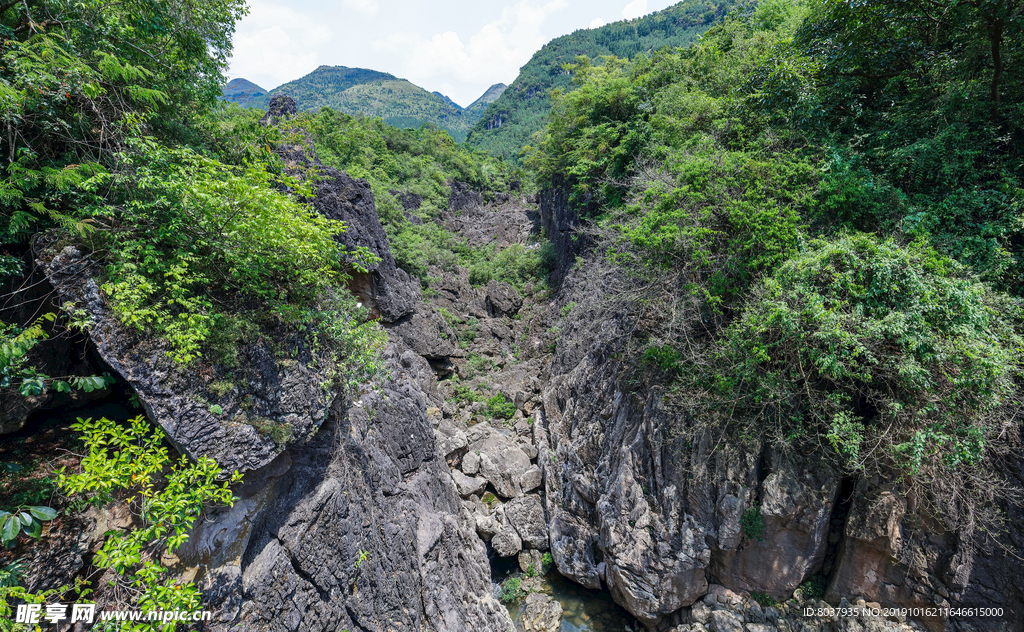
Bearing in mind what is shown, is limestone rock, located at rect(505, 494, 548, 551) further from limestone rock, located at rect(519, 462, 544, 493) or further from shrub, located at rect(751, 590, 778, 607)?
shrub, located at rect(751, 590, 778, 607)

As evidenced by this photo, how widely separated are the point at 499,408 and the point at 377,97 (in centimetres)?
10402

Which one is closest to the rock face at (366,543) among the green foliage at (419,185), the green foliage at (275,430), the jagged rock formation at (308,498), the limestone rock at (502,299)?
the jagged rock formation at (308,498)

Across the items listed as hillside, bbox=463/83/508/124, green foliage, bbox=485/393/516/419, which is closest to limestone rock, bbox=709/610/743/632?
green foliage, bbox=485/393/516/419

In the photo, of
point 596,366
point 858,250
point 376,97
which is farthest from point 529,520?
point 376,97

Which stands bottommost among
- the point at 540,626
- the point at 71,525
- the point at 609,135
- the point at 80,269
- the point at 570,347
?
the point at 540,626

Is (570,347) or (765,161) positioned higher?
(765,161)

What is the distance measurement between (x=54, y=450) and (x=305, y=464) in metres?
2.83

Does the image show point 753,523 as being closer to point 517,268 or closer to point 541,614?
point 541,614

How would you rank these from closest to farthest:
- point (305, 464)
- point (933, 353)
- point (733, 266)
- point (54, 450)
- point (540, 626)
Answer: point (54, 450) → point (933, 353) → point (305, 464) → point (733, 266) → point (540, 626)

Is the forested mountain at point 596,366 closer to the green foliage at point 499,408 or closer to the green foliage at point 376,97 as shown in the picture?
the green foliage at point 499,408

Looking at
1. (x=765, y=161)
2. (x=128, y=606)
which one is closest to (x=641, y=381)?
(x=765, y=161)

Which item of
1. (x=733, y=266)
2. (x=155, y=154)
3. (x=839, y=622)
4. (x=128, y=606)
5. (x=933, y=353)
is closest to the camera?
(x=128, y=606)

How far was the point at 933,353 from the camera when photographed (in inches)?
220

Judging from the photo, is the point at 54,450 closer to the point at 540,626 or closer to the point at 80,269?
the point at 80,269
